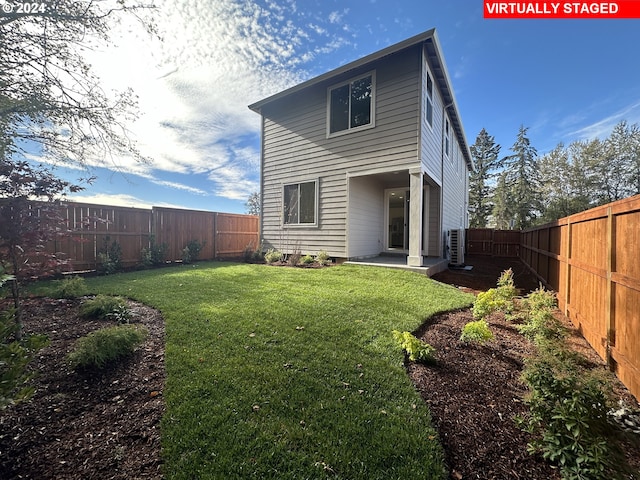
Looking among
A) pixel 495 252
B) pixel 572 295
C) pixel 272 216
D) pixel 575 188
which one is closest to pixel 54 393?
pixel 572 295

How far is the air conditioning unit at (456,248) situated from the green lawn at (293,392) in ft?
21.5

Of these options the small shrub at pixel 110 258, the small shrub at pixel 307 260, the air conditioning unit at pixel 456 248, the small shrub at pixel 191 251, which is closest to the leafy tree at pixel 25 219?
the small shrub at pixel 110 258

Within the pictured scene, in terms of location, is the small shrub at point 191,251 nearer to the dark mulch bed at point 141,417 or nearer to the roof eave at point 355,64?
the roof eave at point 355,64

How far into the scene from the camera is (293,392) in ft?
7.03

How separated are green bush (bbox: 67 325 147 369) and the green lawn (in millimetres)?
368

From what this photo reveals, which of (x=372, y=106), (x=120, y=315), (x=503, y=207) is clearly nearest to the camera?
(x=120, y=315)

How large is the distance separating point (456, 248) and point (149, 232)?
1147 centimetres

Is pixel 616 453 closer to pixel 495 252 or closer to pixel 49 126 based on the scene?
pixel 49 126

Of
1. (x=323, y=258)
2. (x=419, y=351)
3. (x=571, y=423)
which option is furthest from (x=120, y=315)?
(x=323, y=258)

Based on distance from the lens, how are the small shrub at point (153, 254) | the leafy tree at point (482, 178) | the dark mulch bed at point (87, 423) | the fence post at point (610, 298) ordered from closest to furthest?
1. the dark mulch bed at point (87, 423)
2. the fence post at point (610, 298)
3. the small shrub at point (153, 254)
4. the leafy tree at point (482, 178)

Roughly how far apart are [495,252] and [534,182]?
15772 mm

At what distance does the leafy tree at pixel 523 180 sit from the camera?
24516mm

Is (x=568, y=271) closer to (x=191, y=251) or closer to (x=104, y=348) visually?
(x=104, y=348)

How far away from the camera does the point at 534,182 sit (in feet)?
83.7
